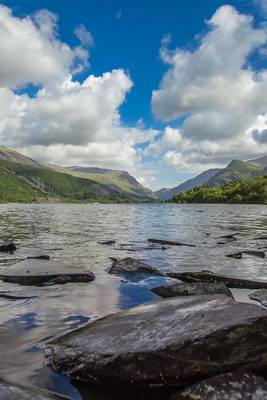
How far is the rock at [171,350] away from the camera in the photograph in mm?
7262

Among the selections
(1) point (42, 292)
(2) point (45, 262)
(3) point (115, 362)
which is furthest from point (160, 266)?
(3) point (115, 362)

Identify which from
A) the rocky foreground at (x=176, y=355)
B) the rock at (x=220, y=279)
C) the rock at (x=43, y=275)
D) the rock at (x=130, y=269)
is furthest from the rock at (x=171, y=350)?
the rock at (x=130, y=269)

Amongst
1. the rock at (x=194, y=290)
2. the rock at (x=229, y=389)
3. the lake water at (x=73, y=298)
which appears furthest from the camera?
the rock at (x=194, y=290)

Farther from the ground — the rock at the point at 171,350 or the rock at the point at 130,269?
the rock at the point at 171,350

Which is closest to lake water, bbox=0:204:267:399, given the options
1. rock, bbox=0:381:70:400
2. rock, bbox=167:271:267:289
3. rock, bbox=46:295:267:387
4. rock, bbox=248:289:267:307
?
rock, bbox=0:381:70:400

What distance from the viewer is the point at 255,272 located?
64.6ft

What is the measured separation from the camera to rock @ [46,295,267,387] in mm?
7262

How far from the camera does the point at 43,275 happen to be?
16609 millimetres

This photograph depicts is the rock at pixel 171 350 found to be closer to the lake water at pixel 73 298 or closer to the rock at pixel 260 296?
the lake water at pixel 73 298

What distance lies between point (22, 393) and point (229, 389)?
3494 mm

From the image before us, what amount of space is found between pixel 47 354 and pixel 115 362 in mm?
1884

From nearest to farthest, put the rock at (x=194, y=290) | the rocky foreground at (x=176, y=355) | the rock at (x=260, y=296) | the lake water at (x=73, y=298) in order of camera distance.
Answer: the rocky foreground at (x=176, y=355) < the lake water at (x=73, y=298) < the rock at (x=260, y=296) < the rock at (x=194, y=290)

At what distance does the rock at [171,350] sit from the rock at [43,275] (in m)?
8.28

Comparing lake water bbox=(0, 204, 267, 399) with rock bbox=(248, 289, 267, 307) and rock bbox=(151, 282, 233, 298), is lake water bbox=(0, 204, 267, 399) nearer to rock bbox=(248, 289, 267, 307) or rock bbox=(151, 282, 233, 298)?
rock bbox=(151, 282, 233, 298)
